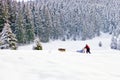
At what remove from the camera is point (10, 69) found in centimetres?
973

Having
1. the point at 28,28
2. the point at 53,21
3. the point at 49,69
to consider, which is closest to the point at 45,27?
the point at 53,21

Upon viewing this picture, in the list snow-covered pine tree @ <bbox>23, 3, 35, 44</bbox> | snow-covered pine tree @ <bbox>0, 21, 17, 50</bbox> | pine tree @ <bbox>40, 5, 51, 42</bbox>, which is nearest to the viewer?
snow-covered pine tree @ <bbox>0, 21, 17, 50</bbox>

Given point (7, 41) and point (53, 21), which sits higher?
point (53, 21)

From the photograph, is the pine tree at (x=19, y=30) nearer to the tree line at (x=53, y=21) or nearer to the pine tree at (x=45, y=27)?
the tree line at (x=53, y=21)

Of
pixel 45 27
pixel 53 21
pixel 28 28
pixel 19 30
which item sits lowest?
pixel 19 30

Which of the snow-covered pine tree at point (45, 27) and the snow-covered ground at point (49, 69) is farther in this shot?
the snow-covered pine tree at point (45, 27)

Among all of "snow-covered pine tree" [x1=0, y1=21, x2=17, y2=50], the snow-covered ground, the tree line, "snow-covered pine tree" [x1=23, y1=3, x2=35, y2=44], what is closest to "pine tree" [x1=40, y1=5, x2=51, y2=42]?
the tree line

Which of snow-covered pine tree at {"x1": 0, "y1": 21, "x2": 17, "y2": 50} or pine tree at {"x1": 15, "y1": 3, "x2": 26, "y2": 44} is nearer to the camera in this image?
snow-covered pine tree at {"x1": 0, "y1": 21, "x2": 17, "y2": 50}

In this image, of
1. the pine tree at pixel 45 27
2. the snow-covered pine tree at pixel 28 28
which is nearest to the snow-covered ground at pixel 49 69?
the snow-covered pine tree at pixel 28 28

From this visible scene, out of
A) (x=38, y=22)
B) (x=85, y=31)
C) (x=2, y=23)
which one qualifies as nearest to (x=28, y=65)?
(x=2, y=23)

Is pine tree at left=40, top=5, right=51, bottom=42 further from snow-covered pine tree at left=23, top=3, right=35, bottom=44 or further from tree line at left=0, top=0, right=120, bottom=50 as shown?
snow-covered pine tree at left=23, top=3, right=35, bottom=44

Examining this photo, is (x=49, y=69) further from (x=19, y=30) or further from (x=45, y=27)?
(x=45, y=27)

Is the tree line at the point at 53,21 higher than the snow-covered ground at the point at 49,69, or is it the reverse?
the tree line at the point at 53,21

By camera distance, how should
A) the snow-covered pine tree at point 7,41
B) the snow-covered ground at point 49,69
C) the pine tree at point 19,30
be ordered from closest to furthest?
the snow-covered ground at point 49,69, the snow-covered pine tree at point 7,41, the pine tree at point 19,30
